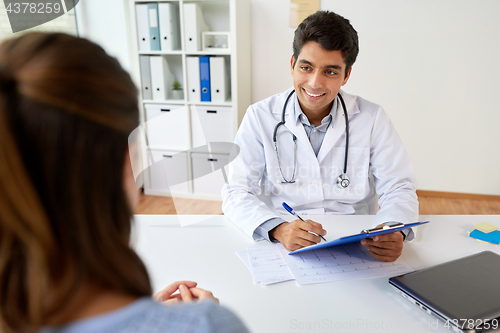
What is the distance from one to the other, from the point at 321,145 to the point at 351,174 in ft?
0.54

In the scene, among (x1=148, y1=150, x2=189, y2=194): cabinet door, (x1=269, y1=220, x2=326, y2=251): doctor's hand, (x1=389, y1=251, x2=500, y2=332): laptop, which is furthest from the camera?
(x1=148, y1=150, x2=189, y2=194): cabinet door

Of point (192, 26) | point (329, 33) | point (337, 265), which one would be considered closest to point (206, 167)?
point (192, 26)

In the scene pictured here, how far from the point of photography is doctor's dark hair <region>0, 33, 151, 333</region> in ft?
1.17

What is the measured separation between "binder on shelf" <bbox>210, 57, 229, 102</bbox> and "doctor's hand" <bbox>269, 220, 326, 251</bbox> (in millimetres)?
1867

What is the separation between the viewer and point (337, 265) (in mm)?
929

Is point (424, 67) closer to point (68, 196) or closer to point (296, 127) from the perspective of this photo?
point (296, 127)

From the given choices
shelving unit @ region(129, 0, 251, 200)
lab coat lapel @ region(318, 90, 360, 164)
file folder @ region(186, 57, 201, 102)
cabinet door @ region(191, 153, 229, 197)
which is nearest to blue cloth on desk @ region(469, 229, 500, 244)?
lab coat lapel @ region(318, 90, 360, 164)

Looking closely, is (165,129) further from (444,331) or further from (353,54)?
(444,331)

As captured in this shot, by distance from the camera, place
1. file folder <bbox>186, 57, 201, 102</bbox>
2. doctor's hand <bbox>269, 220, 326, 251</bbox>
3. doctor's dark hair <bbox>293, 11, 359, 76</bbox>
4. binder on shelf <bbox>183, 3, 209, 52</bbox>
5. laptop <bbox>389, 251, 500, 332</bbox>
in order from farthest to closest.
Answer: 1. file folder <bbox>186, 57, 201, 102</bbox>
2. binder on shelf <bbox>183, 3, 209, 52</bbox>
3. doctor's dark hair <bbox>293, 11, 359, 76</bbox>
4. doctor's hand <bbox>269, 220, 326, 251</bbox>
5. laptop <bbox>389, 251, 500, 332</bbox>

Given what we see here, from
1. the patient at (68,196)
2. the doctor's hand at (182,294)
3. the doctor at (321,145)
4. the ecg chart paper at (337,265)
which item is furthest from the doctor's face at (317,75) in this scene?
the patient at (68,196)

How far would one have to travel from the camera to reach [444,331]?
0.69 metres

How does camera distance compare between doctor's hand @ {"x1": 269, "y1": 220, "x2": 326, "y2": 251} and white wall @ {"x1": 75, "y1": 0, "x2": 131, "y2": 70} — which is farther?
white wall @ {"x1": 75, "y1": 0, "x2": 131, "y2": 70}

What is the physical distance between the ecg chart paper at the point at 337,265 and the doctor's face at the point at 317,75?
59 cm

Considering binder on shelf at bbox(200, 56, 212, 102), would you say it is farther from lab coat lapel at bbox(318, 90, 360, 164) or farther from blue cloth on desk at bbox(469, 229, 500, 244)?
blue cloth on desk at bbox(469, 229, 500, 244)
